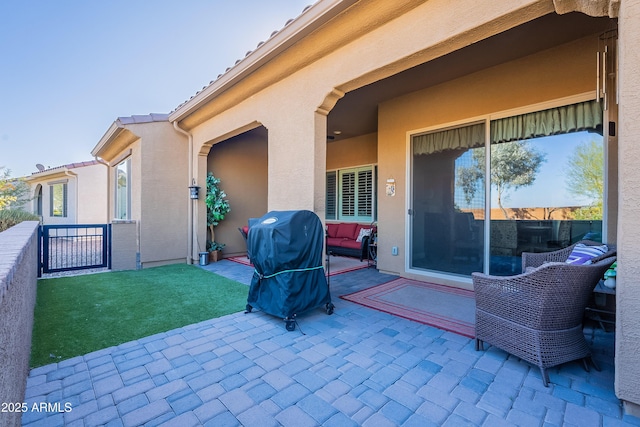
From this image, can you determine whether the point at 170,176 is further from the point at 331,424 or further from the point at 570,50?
the point at 570,50

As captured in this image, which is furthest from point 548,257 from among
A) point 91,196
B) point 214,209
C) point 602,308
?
point 91,196

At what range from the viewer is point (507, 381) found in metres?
2.08

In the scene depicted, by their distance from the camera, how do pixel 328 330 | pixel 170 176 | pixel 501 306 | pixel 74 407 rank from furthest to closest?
pixel 170 176, pixel 328 330, pixel 501 306, pixel 74 407

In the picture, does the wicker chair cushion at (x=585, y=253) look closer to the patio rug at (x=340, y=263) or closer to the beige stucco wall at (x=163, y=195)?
the patio rug at (x=340, y=263)

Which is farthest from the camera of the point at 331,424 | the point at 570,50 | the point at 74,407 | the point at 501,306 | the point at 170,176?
the point at 170,176

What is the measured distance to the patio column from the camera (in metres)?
1.64

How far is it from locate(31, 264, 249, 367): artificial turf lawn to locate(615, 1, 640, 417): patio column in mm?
3460

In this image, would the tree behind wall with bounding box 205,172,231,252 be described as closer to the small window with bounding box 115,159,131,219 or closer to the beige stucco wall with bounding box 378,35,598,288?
the small window with bounding box 115,159,131,219

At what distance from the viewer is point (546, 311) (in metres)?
2.07

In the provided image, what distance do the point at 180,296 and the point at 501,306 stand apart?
3990 mm

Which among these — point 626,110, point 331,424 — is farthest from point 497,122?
point 331,424

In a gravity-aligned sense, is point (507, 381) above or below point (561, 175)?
below

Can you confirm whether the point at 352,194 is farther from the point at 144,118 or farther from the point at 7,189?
the point at 7,189

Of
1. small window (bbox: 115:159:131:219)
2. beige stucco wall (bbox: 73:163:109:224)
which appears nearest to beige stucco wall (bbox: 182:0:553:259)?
small window (bbox: 115:159:131:219)
